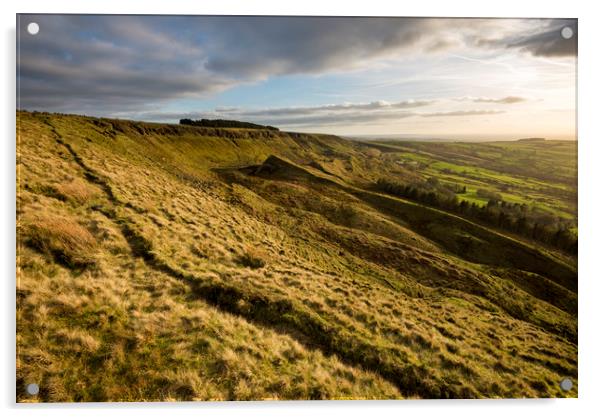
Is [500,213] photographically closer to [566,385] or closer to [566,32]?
[566,385]

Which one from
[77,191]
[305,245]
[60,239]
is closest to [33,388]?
[60,239]

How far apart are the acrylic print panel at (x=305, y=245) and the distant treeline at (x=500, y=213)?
0.16ft

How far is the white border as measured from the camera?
541 cm

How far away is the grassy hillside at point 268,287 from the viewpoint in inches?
180

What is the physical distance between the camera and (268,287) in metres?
5.80

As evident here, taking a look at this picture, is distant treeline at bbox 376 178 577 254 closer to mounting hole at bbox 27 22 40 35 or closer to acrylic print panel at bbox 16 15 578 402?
acrylic print panel at bbox 16 15 578 402

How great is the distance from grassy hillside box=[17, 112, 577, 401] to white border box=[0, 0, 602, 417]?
1.20 feet

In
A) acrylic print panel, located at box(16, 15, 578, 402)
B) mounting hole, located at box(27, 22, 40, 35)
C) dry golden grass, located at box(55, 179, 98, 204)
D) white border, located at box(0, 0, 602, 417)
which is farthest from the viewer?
dry golden grass, located at box(55, 179, 98, 204)

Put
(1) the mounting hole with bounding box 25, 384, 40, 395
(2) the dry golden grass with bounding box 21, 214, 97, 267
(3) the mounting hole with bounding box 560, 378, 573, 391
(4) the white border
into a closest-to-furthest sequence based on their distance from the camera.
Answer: (1) the mounting hole with bounding box 25, 384, 40, 395 < (2) the dry golden grass with bounding box 21, 214, 97, 267 < (4) the white border < (3) the mounting hole with bounding box 560, 378, 573, 391

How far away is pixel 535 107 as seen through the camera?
654 centimetres

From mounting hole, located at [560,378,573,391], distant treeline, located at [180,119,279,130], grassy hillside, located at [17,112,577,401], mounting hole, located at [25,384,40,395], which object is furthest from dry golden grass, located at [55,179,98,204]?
mounting hole, located at [560,378,573,391]
